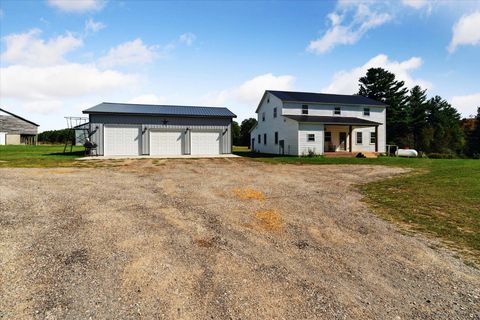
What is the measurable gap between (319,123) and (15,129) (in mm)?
48015

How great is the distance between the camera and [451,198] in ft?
28.4

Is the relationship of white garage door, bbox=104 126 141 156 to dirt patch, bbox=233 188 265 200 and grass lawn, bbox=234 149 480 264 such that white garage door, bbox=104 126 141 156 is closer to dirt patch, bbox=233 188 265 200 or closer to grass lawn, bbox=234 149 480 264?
dirt patch, bbox=233 188 265 200

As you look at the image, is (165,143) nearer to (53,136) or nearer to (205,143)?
(205,143)

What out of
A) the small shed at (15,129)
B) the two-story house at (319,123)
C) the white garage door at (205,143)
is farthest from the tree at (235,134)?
the small shed at (15,129)

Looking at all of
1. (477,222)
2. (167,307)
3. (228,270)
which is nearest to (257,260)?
(228,270)

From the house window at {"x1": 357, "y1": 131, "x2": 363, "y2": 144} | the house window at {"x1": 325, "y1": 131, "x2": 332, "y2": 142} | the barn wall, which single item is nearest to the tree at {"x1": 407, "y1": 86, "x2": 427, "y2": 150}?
the house window at {"x1": 357, "y1": 131, "x2": 363, "y2": 144}

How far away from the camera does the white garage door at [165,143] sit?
985 inches

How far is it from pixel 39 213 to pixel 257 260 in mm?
5237

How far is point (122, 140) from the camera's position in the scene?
956 inches

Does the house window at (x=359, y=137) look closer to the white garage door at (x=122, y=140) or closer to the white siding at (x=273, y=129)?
the white siding at (x=273, y=129)

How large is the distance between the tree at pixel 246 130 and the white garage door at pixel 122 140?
33546mm

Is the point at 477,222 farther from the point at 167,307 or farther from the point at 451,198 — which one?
the point at 167,307

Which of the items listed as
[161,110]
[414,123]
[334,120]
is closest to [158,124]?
[161,110]

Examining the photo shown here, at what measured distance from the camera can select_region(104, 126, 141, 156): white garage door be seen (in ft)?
78.6
